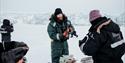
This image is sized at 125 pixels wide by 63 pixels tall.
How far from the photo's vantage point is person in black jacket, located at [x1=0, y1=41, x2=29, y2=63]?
300 centimetres

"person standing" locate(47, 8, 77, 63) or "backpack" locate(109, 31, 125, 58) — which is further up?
"backpack" locate(109, 31, 125, 58)

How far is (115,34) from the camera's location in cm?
349

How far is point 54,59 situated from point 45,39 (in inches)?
168

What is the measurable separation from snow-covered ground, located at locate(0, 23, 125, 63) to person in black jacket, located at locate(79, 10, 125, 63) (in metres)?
3.46

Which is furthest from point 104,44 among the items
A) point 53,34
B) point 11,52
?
point 53,34

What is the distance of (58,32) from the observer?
220 inches

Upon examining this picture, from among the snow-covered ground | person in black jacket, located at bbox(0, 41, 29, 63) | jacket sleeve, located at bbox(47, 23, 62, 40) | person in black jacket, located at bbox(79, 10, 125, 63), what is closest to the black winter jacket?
person in black jacket, located at bbox(79, 10, 125, 63)

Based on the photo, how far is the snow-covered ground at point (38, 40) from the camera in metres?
7.37

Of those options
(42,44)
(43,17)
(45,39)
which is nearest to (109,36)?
(42,44)

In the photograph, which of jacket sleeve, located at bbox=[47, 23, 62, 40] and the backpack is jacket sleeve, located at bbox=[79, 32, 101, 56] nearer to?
the backpack

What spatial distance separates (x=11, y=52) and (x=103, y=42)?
1011mm

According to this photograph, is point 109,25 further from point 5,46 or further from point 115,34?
point 5,46

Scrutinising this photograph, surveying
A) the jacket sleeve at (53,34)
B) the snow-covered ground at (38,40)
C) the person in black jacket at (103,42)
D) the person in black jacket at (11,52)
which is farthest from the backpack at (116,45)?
the snow-covered ground at (38,40)

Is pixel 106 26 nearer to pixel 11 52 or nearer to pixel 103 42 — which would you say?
pixel 103 42
